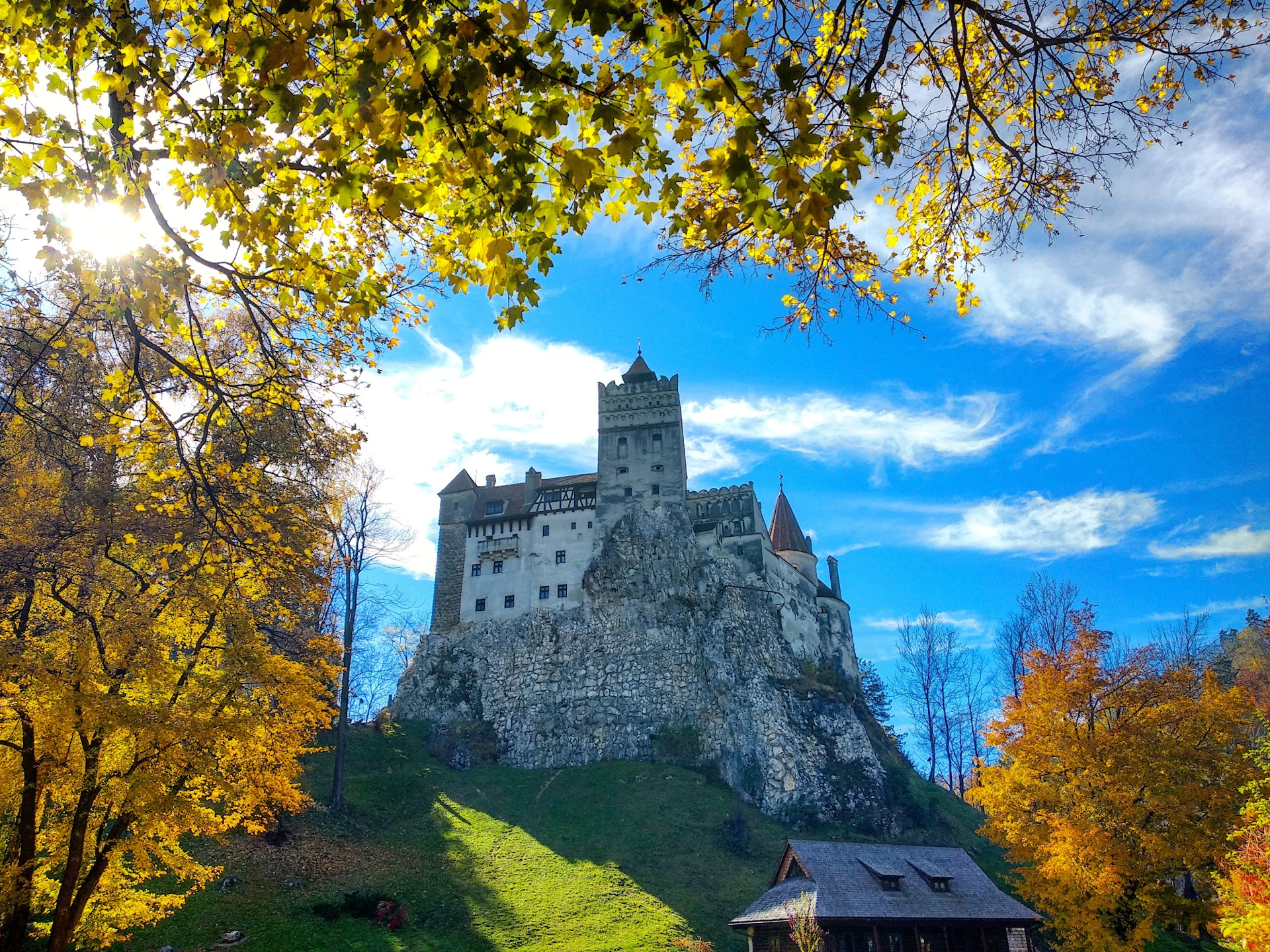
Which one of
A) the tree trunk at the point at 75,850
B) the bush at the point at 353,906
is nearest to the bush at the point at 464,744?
the bush at the point at 353,906

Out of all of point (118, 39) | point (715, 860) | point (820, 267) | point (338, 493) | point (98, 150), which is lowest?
point (715, 860)

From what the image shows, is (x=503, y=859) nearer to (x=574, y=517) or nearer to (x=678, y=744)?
(x=678, y=744)

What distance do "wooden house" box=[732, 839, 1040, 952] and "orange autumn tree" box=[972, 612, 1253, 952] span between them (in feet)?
9.96

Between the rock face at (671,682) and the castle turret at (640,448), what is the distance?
4.22 ft

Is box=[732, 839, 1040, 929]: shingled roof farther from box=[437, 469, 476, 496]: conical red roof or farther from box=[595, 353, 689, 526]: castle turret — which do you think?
box=[437, 469, 476, 496]: conical red roof

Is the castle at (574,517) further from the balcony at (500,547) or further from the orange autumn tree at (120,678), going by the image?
the orange autumn tree at (120,678)

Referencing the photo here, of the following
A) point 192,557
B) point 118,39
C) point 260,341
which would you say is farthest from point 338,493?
point 118,39

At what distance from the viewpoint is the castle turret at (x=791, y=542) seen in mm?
56094

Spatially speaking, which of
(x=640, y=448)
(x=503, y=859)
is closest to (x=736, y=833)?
(x=503, y=859)

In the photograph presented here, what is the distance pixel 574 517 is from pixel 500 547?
17.4 ft

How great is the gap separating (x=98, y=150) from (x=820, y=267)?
18.8 feet

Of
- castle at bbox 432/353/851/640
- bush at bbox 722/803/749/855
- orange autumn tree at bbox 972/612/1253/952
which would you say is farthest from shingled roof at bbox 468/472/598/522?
orange autumn tree at bbox 972/612/1253/952

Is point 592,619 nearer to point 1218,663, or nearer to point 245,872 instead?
point 245,872

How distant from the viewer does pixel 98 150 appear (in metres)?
5.64
